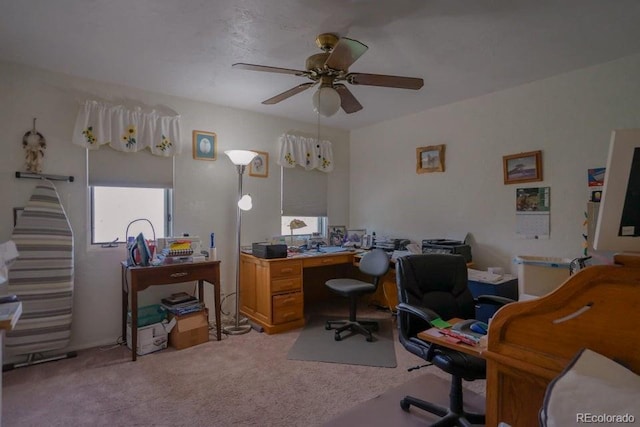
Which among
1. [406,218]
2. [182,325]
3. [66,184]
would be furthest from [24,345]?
[406,218]

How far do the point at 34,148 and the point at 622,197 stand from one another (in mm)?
3753

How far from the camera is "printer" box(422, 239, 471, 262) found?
132 inches

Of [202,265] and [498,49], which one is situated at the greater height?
[498,49]

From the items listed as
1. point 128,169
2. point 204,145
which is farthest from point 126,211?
point 204,145

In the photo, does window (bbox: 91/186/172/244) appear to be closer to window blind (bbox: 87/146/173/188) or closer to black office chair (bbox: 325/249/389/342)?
window blind (bbox: 87/146/173/188)

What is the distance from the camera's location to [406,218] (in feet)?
13.9

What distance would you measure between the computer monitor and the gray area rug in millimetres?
2193

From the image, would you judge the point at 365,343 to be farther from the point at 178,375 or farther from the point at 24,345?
the point at 24,345

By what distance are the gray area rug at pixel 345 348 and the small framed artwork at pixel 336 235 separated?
1.38 meters

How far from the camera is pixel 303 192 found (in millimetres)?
4461

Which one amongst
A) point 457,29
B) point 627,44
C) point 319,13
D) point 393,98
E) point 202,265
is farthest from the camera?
point 393,98

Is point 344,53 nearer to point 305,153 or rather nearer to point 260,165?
point 260,165

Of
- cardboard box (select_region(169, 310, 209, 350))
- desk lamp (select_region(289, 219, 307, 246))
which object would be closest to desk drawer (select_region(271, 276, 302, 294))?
cardboard box (select_region(169, 310, 209, 350))

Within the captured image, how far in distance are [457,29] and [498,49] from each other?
1.65ft
